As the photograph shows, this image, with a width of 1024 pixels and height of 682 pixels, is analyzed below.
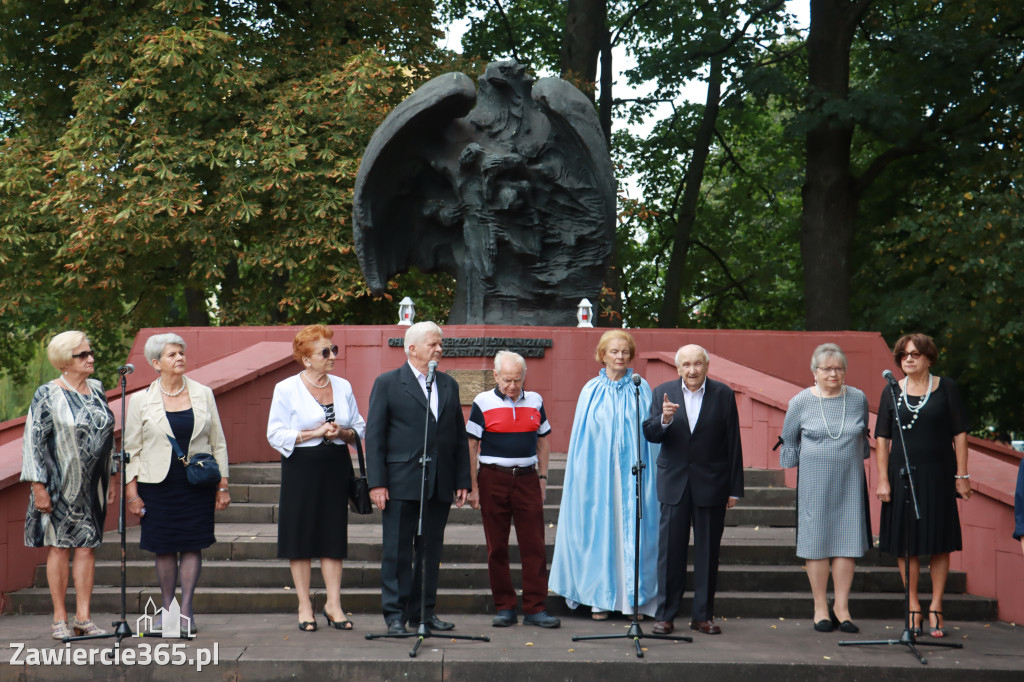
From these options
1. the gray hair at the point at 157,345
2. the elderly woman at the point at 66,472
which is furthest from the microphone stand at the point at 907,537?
the elderly woman at the point at 66,472

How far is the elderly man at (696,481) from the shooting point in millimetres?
6387

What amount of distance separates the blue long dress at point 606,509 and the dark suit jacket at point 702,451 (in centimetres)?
15

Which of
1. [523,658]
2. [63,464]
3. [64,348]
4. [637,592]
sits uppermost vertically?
[64,348]

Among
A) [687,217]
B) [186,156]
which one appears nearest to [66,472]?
[186,156]

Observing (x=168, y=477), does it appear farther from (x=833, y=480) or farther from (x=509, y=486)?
(x=833, y=480)

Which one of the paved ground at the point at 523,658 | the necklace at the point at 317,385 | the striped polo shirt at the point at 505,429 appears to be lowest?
the paved ground at the point at 523,658

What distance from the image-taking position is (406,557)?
6.26 metres

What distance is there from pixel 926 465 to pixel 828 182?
40.9 feet

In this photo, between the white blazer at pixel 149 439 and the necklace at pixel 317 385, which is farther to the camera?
the necklace at pixel 317 385

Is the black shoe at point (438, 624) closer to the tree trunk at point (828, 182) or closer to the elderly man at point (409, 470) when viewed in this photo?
the elderly man at point (409, 470)

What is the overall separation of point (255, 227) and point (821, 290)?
29.8ft

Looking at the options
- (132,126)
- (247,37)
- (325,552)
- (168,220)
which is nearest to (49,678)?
(325,552)

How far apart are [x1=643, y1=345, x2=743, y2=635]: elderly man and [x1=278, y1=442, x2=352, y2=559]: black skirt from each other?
1838mm

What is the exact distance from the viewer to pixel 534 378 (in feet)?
36.8
